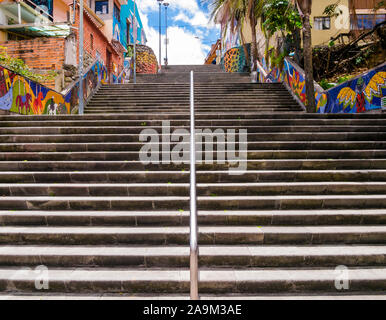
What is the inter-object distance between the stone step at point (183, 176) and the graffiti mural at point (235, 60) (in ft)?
43.2

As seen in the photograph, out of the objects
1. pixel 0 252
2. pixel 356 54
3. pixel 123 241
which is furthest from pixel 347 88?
pixel 0 252

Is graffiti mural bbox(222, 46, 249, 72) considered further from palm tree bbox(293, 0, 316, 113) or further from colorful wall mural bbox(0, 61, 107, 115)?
colorful wall mural bbox(0, 61, 107, 115)

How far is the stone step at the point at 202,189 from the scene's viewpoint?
11.7 ft

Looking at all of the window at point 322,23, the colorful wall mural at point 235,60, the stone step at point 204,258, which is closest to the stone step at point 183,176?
the stone step at point 204,258

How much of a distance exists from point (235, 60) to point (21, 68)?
13.2 meters

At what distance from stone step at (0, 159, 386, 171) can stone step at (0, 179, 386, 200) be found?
0.48m

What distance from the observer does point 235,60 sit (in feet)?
54.4

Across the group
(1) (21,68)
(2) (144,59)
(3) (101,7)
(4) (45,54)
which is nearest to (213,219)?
(1) (21,68)

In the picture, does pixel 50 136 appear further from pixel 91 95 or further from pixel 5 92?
pixel 91 95

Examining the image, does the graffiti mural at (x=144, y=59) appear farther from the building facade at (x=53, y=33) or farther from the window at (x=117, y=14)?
the window at (x=117, y=14)

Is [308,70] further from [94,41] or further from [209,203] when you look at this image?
[94,41]
